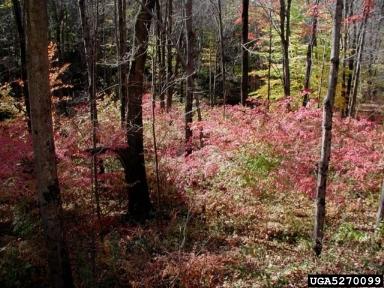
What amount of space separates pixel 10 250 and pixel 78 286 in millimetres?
1950

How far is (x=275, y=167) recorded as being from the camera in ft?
37.6

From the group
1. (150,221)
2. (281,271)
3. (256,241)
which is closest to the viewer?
(281,271)

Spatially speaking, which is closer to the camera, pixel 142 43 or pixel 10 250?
pixel 10 250

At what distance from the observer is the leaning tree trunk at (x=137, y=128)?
9.16 m

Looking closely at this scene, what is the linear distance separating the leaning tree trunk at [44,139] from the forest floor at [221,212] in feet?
2.58

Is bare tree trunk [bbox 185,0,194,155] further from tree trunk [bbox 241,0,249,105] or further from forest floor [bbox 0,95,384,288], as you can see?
tree trunk [bbox 241,0,249,105]

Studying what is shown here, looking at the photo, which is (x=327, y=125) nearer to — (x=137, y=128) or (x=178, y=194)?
(x=137, y=128)

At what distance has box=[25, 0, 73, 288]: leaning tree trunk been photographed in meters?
5.65

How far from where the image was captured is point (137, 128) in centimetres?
948

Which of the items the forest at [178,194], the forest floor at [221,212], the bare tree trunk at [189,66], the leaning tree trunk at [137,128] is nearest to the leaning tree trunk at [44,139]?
the forest at [178,194]

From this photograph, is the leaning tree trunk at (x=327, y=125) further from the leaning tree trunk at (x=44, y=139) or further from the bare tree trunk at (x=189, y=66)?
the bare tree trunk at (x=189, y=66)

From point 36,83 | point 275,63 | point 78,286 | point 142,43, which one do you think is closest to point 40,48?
point 36,83

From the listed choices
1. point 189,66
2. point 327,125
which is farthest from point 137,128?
point 327,125

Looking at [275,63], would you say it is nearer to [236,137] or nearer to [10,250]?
[236,137]
